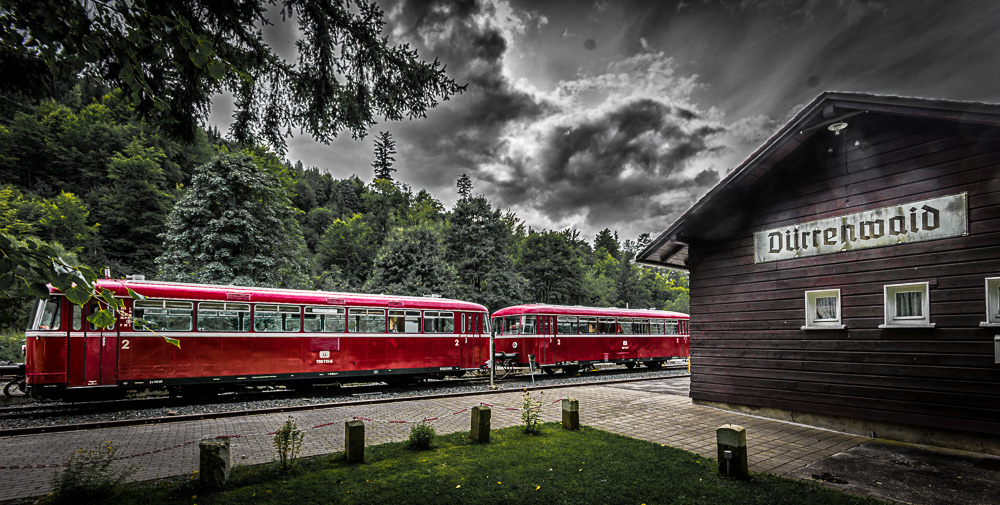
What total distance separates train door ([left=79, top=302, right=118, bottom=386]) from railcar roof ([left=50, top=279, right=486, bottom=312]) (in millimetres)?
937

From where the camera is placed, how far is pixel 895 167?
763cm

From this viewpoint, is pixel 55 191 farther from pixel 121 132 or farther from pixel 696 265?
pixel 696 265

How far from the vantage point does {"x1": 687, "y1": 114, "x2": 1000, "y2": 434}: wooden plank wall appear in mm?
6664

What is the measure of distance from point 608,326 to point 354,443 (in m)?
16.6

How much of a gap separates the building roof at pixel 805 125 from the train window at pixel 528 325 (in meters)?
7.84

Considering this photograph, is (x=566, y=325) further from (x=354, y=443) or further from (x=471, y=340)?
(x=354, y=443)

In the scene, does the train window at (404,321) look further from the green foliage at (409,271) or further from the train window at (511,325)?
the green foliage at (409,271)

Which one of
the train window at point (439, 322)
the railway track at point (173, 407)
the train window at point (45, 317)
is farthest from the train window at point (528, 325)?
the train window at point (45, 317)

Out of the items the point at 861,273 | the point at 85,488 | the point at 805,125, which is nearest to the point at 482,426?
the point at 85,488

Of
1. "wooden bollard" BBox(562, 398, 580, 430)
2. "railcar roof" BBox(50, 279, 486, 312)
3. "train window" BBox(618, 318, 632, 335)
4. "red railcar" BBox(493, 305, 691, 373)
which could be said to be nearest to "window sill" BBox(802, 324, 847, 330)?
"wooden bollard" BBox(562, 398, 580, 430)

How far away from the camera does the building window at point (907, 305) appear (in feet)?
23.5

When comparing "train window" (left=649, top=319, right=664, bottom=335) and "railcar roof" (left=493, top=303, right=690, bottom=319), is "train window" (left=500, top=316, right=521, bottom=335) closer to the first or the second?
"railcar roof" (left=493, top=303, right=690, bottom=319)

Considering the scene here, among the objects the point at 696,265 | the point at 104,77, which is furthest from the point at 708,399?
the point at 104,77

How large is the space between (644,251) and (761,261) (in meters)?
2.50
